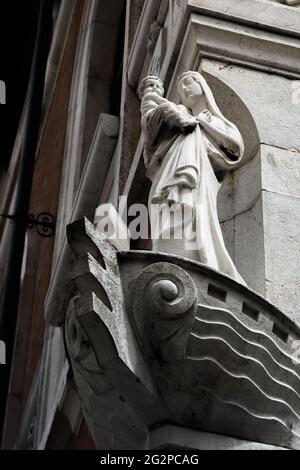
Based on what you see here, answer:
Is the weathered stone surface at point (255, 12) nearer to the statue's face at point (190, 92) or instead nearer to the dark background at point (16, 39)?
the statue's face at point (190, 92)

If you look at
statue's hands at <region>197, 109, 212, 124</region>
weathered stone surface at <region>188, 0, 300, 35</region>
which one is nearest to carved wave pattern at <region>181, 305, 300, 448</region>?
statue's hands at <region>197, 109, 212, 124</region>

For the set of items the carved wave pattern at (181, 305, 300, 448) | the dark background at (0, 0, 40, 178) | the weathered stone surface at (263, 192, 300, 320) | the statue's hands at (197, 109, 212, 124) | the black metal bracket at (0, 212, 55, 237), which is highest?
the dark background at (0, 0, 40, 178)

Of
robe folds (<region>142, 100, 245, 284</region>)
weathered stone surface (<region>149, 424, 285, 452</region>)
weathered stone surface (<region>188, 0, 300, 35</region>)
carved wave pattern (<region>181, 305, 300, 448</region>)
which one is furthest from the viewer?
weathered stone surface (<region>188, 0, 300, 35</region>)

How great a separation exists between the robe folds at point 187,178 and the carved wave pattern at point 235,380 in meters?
0.45

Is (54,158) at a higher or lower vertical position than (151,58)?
higher

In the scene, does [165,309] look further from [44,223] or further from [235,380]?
[44,223]

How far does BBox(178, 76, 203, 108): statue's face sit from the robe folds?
0.22m

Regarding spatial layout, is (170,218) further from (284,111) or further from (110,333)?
(284,111)

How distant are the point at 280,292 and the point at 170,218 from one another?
0.81 m

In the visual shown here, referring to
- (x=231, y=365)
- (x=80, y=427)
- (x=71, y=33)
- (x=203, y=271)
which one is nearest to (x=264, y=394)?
(x=231, y=365)

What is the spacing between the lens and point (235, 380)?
621cm

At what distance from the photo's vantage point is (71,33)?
59.0ft

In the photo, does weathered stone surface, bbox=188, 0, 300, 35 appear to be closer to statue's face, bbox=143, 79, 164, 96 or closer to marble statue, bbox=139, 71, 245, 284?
marble statue, bbox=139, 71, 245, 284

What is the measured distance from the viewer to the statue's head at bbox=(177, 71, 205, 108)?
7656mm
